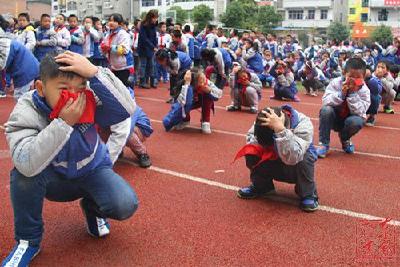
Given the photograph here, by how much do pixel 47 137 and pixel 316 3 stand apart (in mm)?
60619

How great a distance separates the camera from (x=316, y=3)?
5875 cm

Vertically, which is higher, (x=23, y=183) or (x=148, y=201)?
(x=23, y=183)

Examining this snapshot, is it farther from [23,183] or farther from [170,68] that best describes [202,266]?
[170,68]

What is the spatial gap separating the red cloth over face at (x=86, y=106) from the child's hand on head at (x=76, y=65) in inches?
4.3

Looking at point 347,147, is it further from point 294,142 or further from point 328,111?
point 294,142

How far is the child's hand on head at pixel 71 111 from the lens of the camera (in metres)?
2.28

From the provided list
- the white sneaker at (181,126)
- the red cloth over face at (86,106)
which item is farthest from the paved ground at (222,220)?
the white sneaker at (181,126)

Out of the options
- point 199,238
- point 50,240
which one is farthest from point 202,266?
point 50,240

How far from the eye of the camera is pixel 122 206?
2.60 metres

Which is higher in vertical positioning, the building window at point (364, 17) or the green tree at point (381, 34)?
the building window at point (364, 17)

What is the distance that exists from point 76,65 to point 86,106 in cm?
24

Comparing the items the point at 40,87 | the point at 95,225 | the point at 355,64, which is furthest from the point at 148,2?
the point at 40,87

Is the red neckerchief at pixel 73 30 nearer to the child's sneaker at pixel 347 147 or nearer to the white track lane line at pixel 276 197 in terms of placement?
the white track lane line at pixel 276 197

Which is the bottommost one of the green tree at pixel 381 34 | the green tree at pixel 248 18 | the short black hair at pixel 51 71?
the short black hair at pixel 51 71
